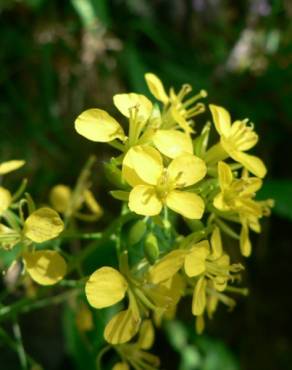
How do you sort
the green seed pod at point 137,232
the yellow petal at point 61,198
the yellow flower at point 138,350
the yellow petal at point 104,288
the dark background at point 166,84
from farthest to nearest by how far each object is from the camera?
1. the dark background at point 166,84
2. the yellow petal at point 61,198
3. the yellow flower at point 138,350
4. the green seed pod at point 137,232
5. the yellow petal at point 104,288

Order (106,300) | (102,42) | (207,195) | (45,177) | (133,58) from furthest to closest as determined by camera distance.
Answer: (102,42), (133,58), (45,177), (207,195), (106,300)

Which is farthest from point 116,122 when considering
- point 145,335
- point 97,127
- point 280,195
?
point 280,195

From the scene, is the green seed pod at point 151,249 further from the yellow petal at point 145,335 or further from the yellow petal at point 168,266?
the yellow petal at point 145,335

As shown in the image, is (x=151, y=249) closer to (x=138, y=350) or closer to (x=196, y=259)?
(x=196, y=259)

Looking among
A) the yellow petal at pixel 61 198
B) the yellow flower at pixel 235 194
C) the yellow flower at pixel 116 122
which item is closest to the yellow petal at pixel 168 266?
the yellow flower at pixel 235 194

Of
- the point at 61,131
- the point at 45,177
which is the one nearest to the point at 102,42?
the point at 61,131

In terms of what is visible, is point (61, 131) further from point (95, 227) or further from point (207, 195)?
point (207, 195)

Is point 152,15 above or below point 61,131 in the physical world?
above
